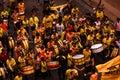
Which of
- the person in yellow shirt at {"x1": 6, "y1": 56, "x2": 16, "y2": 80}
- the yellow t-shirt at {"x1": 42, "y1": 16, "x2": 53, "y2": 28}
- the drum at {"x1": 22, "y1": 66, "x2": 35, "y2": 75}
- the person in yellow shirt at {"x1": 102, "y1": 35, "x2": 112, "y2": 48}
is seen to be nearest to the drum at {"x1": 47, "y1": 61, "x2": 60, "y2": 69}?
the drum at {"x1": 22, "y1": 66, "x2": 35, "y2": 75}

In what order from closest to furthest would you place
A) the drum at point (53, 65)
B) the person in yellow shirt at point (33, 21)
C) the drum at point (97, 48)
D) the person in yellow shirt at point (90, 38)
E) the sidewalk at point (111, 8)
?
the drum at point (53, 65) → the drum at point (97, 48) → the person in yellow shirt at point (90, 38) → the person in yellow shirt at point (33, 21) → the sidewalk at point (111, 8)

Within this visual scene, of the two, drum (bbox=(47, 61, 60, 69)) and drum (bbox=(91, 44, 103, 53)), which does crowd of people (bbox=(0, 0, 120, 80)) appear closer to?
drum (bbox=(47, 61, 60, 69))

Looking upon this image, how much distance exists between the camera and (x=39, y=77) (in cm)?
1831

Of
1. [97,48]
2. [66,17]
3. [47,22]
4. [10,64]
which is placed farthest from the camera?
[66,17]

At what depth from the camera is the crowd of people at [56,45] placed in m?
16.9

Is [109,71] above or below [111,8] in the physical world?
below

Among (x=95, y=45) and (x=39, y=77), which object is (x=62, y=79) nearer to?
(x=39, y=77)

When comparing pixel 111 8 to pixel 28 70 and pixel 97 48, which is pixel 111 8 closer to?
pixel 97 48

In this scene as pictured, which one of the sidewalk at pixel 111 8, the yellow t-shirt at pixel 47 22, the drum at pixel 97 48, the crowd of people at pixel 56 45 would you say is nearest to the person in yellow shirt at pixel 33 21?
the crowd of people at pixel 56 45

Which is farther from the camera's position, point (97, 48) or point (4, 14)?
point (4, 14)

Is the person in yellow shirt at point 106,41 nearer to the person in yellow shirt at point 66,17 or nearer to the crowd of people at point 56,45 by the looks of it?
the crowd of people at point 56,45

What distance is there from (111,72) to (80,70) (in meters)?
2.30

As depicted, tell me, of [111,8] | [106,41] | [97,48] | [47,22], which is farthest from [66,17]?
[111,8]

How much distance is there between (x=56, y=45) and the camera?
1922 centimetres
